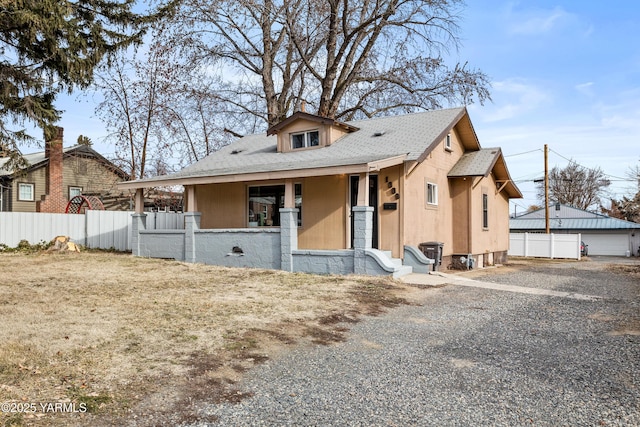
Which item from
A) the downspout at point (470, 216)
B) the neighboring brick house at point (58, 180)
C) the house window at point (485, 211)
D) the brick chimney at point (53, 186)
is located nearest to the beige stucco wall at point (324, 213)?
the downspout at point (470, 216)

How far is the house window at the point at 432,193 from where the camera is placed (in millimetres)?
13851

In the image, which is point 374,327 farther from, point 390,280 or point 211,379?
point 390,280

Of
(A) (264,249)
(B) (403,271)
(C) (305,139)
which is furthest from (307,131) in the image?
(B) (403,271)

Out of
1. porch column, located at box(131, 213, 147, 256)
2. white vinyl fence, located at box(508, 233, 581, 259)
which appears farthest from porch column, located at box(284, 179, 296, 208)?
white vinyl fence, located at box(508, 233, 581, 259)

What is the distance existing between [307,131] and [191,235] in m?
5.15

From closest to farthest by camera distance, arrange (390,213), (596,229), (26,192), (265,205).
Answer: (390,213) < (265,205) < (26,192) < (596,229)

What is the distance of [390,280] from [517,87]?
9.34 metres

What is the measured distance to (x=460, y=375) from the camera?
4.36 m

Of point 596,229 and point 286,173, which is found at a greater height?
point 286,173

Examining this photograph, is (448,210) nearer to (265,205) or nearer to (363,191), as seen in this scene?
(363,191)

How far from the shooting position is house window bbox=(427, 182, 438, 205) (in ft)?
45.4

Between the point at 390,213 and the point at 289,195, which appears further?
the point at 390,213

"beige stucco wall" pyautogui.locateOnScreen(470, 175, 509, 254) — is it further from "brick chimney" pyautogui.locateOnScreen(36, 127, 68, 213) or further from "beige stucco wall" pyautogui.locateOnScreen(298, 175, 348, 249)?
"brick chimney" pyautogui.locateOnScreen(36, 127, 68, 213)

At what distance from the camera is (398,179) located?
1237 cm
